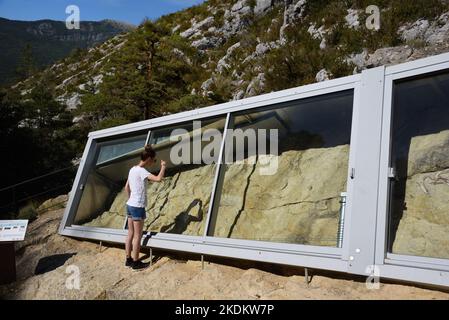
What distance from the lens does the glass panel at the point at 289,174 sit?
14.3ft

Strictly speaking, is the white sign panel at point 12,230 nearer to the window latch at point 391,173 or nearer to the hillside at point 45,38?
the window latch at point 391,173

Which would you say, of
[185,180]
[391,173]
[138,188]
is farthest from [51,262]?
[391,173]

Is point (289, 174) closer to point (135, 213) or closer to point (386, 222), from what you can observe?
point (386, 222)

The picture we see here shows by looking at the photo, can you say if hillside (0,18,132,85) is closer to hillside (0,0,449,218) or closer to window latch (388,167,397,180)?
hillside (0,0,449,218)

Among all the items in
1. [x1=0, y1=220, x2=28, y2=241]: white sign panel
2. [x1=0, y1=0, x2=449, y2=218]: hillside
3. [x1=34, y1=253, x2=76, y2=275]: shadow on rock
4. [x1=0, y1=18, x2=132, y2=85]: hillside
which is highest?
[x1=0, y1=18, x2=132, y2=85]: hillside

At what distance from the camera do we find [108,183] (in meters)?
7.14

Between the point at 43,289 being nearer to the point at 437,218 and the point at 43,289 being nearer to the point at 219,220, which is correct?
the point at 219,220

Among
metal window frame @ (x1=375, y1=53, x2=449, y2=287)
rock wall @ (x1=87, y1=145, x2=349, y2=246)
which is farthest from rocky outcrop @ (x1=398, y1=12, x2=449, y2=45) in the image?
rock wall @ (x1=87, y1=145, x2=349, y2=246)

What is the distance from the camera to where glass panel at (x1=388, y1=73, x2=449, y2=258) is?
145 inches

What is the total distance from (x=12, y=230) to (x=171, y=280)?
2.32 m

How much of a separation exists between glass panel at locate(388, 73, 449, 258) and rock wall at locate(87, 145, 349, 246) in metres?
0.59

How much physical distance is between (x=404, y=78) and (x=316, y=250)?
197 centimetres

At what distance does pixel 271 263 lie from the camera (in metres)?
4.40

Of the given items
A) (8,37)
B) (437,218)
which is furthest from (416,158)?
(8,37)
